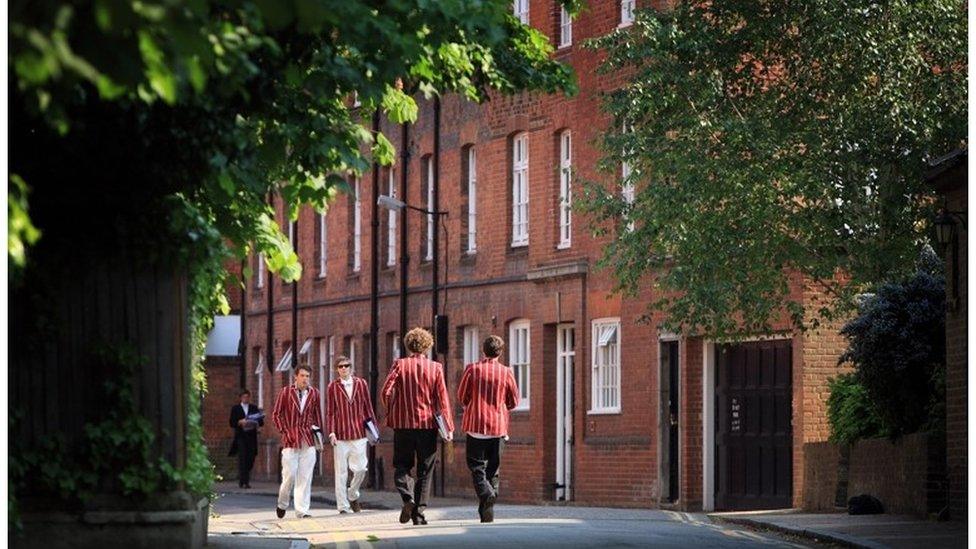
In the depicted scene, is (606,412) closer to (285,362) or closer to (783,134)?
(783,134)

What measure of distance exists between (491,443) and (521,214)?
1914 cm

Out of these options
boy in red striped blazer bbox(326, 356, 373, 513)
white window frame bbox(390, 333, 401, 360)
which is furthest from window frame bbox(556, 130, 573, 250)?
boy in red striped blazer bbox(326, 356, 373, 513)

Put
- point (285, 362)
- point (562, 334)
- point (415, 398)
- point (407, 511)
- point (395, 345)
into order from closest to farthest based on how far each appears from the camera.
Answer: point (415, 398)
point (407, 511)
point (562, 334)
point (395, 345)
point (285, 362)

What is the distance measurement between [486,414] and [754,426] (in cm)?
1244

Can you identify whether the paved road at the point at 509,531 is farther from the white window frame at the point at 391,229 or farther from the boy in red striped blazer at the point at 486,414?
the white window frame at the point at 391,229

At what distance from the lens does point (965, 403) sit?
23.3 metres

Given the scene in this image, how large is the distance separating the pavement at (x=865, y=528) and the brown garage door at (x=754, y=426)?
5807 millimetres

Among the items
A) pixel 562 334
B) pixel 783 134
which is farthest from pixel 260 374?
pixel 783 134

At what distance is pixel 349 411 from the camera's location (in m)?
26.2

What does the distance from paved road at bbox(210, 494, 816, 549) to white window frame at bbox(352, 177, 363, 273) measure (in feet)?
70.0

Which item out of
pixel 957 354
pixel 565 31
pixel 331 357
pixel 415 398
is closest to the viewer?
pixel 415 398

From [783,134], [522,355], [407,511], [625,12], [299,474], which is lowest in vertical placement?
[407,511]

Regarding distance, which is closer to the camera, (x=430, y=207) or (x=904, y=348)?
(x=904, y=348)

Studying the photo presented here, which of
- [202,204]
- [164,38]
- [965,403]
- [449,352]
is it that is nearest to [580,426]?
[449,352]
